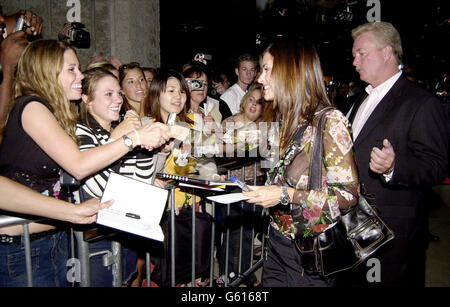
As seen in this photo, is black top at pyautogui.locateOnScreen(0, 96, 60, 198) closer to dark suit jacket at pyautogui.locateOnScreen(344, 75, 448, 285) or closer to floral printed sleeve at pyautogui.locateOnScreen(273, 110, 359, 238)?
floral printed sleeve at pyautogui.locateOnScreen(273, 110, 359, 238)

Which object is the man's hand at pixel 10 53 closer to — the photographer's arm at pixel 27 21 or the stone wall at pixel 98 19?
the photographer's arm at pixel 27 21

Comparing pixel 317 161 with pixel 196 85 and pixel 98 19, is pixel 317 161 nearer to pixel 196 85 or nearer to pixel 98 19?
pixel 196 85

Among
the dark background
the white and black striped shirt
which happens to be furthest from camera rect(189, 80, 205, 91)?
the dark background

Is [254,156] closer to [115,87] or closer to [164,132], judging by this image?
[164,132]

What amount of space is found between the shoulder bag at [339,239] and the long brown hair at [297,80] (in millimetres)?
165

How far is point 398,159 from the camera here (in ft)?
7.04

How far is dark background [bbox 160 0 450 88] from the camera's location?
27.2 feet

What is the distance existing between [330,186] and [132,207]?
1.14 meters

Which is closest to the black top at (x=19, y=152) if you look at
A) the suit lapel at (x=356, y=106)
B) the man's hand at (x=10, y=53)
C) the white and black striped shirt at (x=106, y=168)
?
the white and black striped shirt at (x=106, y=168)

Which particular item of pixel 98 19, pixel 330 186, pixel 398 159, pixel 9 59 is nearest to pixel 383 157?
pixel 398 159

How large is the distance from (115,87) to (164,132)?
67 centimetres

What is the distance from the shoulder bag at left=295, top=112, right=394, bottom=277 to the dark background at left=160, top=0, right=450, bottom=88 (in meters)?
7.24

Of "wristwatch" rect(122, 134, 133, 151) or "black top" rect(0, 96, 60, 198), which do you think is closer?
"black top" rect(0, 96, 60, 198)

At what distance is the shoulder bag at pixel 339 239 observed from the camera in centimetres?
166
